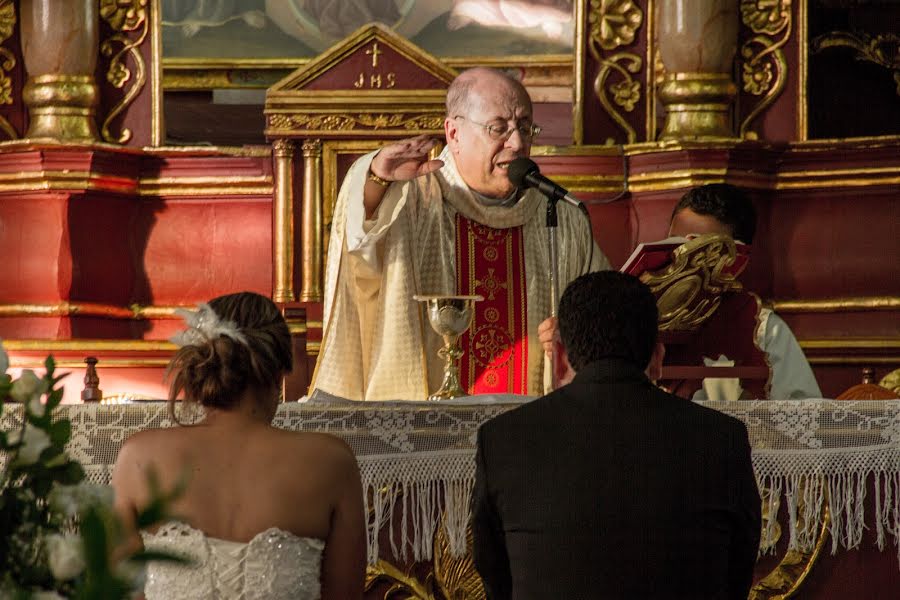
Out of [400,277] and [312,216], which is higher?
[312,216]

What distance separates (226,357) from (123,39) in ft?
12.8

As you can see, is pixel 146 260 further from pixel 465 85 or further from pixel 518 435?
pixel 518 435

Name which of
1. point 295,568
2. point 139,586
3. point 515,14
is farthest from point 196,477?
point 515,14

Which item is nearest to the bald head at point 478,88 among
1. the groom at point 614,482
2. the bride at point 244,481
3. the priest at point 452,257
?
the priest at point 452,257

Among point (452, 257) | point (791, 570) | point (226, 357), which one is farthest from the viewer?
point (452, 257)

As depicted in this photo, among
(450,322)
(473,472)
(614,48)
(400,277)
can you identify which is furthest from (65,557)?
(614,48)

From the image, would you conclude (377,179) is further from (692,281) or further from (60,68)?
(60,68)

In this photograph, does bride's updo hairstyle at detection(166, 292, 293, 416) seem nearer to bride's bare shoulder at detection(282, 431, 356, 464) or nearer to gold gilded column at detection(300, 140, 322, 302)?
bride's bare shoulder at detection(282, 431, 356, 464)

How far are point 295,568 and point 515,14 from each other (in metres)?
4.65

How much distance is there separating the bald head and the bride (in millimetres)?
2143

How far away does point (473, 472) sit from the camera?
4156 mm

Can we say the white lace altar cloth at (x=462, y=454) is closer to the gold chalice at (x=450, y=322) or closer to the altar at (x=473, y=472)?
the altar at (x=473, y=472)

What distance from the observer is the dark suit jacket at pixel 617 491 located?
2865mm

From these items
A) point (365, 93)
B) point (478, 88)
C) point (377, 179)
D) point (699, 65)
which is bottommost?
point (377, 179)
